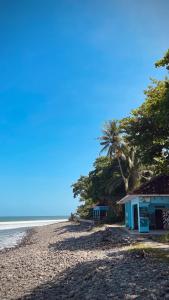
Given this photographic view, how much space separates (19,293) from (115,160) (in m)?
32.7

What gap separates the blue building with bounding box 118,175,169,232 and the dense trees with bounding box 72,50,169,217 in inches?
95.1

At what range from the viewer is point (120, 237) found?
75.1 feet

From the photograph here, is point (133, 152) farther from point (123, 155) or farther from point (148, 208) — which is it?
point (148, 208)

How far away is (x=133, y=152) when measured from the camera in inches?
1585

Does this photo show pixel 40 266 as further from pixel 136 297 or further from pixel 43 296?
pixel 136 297

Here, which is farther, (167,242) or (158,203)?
(158,203)

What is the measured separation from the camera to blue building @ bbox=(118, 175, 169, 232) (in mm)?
25922

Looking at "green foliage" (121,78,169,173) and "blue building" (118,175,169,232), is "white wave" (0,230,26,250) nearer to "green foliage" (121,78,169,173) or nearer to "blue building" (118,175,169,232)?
"blue building" (118,175,169,232)

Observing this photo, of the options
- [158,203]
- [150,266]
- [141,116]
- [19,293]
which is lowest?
[19,293]

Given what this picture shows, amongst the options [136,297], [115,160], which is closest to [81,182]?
[115,160]

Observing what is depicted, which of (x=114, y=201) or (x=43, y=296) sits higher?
(x=114, y=201)

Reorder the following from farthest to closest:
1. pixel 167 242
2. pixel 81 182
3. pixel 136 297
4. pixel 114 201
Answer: pixel 81 182
pixel 114 201
pixel 167 242
pixel 136 297

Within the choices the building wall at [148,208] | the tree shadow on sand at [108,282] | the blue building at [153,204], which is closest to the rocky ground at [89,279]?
the tree shadow on sand at [108,282]

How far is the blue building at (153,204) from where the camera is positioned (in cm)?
2592
